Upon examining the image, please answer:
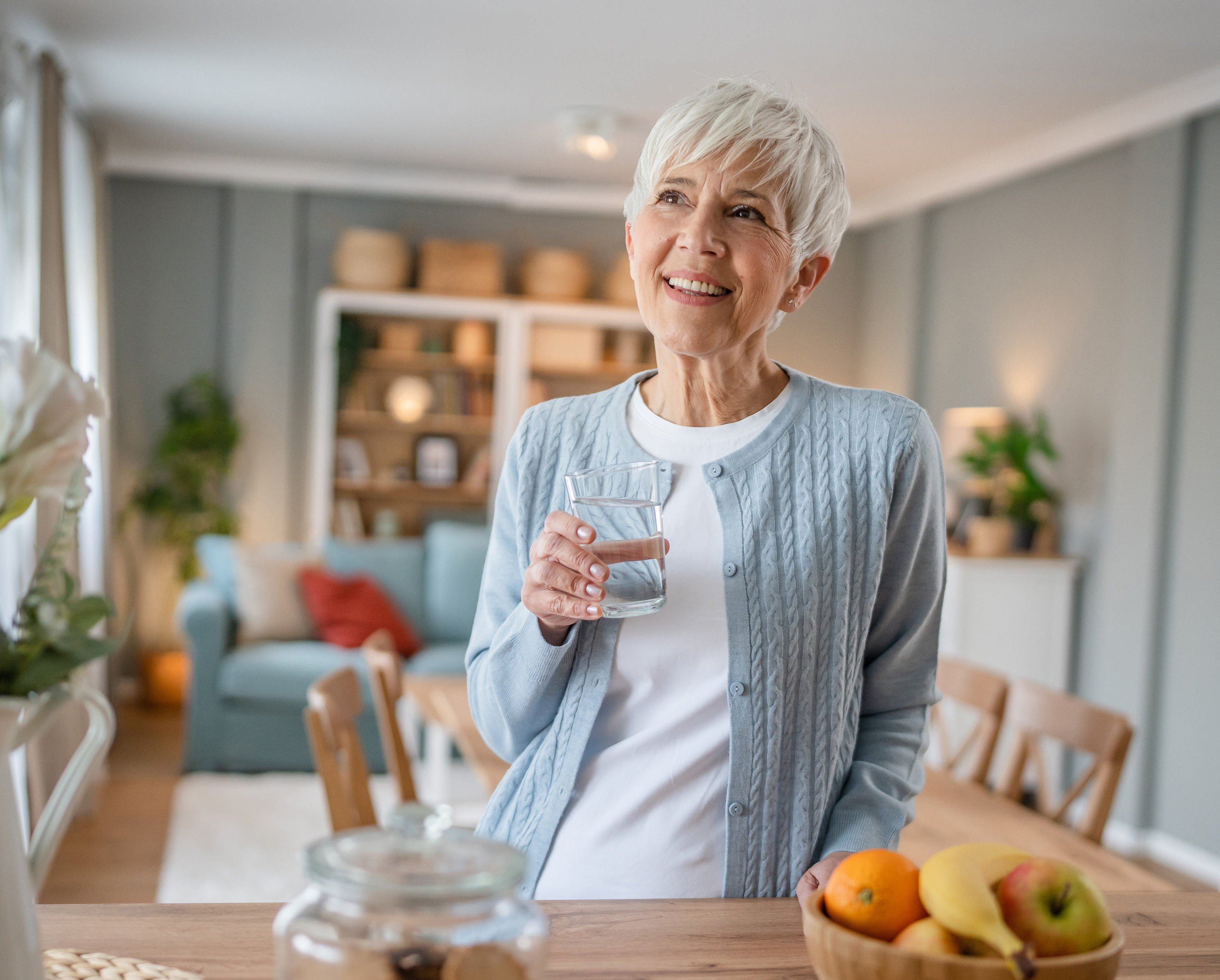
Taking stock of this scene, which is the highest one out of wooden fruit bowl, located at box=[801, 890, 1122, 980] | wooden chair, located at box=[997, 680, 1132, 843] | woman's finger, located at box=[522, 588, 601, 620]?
woman's finger, located at box=[522, 588, 601, 620]

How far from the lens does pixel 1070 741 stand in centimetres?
219

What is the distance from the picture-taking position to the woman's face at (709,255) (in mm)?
1177

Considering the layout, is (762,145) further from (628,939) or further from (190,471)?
(190,471)

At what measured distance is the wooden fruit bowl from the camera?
2.21 ft

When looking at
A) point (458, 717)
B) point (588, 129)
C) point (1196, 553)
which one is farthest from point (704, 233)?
point (588, 129)

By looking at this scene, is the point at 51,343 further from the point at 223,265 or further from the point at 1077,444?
the point at 1077,444

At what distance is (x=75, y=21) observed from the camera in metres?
3.94

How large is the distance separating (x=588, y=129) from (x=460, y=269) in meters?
1.52

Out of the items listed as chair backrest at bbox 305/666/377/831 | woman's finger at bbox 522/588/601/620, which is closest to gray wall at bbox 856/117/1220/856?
chair backrest at bbox 305/666/377/831

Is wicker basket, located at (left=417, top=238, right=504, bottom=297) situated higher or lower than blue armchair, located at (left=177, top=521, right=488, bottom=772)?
higher

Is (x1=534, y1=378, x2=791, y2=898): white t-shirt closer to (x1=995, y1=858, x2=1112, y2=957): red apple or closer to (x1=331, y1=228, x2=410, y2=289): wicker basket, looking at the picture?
(x1=995, y1=858, x2=1112, y2=957): red apple

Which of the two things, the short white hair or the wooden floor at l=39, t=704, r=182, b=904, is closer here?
the short white hair

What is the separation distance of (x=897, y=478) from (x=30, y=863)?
873 mm

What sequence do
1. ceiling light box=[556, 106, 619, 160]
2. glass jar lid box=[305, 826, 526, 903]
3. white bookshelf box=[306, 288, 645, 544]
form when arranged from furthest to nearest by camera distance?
white bookshelf box=[306, 288, 645, 544] → ceiling light box=[556, 106, 619, 160] → glass jar lid box=[305, 826, 526, 903]
